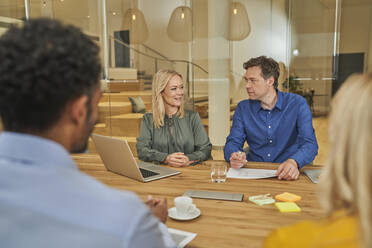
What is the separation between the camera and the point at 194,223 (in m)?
1.31

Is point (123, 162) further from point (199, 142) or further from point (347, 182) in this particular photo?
point (347, 182)

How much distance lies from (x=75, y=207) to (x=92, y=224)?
5 cm

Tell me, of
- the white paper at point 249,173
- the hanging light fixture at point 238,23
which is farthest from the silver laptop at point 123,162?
the hanging light fixture at point 238,23

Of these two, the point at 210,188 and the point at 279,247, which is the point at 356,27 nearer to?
the point at 210,188

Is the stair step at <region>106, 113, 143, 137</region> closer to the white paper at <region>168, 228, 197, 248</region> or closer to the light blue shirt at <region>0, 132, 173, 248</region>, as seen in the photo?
the white paper at <region>168, 228, 197, 248</region>

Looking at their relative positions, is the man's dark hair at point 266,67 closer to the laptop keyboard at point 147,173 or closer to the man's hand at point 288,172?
the man's hand at point 288,172

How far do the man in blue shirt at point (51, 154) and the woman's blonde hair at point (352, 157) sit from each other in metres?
0.40

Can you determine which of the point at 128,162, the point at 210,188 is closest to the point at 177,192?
the point at 210,188

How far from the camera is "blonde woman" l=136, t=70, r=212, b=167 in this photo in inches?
105

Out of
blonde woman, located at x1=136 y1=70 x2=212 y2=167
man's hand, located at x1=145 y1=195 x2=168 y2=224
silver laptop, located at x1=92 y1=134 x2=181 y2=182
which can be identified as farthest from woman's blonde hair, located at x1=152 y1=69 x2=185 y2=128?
man's hand, located at x1=145 y1=195 x2=168 y2=224

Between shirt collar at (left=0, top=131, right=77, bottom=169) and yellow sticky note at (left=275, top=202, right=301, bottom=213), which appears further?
yellow sticky note at (left=275, top=202, right=301, bottom=213)

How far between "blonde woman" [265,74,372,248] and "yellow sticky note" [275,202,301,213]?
2.34ft

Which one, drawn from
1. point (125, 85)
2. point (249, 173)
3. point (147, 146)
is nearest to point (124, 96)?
point (125, 85)

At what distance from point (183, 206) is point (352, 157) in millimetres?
808
